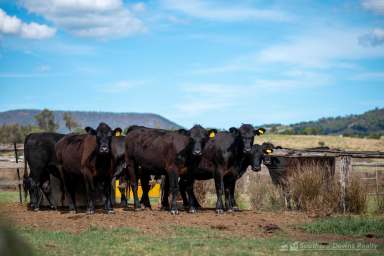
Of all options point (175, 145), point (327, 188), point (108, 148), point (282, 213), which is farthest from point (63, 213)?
point (327, 188)

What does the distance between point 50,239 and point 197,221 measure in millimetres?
3818

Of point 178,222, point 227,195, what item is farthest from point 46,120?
point 178,222

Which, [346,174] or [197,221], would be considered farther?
[346,174]

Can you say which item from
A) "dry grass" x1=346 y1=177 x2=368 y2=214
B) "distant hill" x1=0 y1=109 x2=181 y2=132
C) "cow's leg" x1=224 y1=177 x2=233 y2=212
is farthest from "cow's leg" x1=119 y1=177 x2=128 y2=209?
"distant hill" x1=0 y1=109 x2=181 y2=132

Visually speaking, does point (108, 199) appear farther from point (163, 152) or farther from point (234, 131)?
point (234, 131)

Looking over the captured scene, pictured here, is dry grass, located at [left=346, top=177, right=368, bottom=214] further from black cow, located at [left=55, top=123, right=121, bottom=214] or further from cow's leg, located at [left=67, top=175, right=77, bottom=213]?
cow's leg, located at [left=67, top=175, right=77, bottom=213]

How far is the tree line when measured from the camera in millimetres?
64938

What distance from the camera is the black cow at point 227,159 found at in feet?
52.3

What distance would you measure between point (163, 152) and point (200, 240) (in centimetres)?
568

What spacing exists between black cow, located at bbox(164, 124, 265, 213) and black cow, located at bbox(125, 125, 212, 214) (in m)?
0.53

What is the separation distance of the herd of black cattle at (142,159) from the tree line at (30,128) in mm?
39945

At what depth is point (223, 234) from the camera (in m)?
11.3

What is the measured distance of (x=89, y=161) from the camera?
49.4 feet

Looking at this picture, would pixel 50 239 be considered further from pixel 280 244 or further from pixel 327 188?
pixel 327 188
